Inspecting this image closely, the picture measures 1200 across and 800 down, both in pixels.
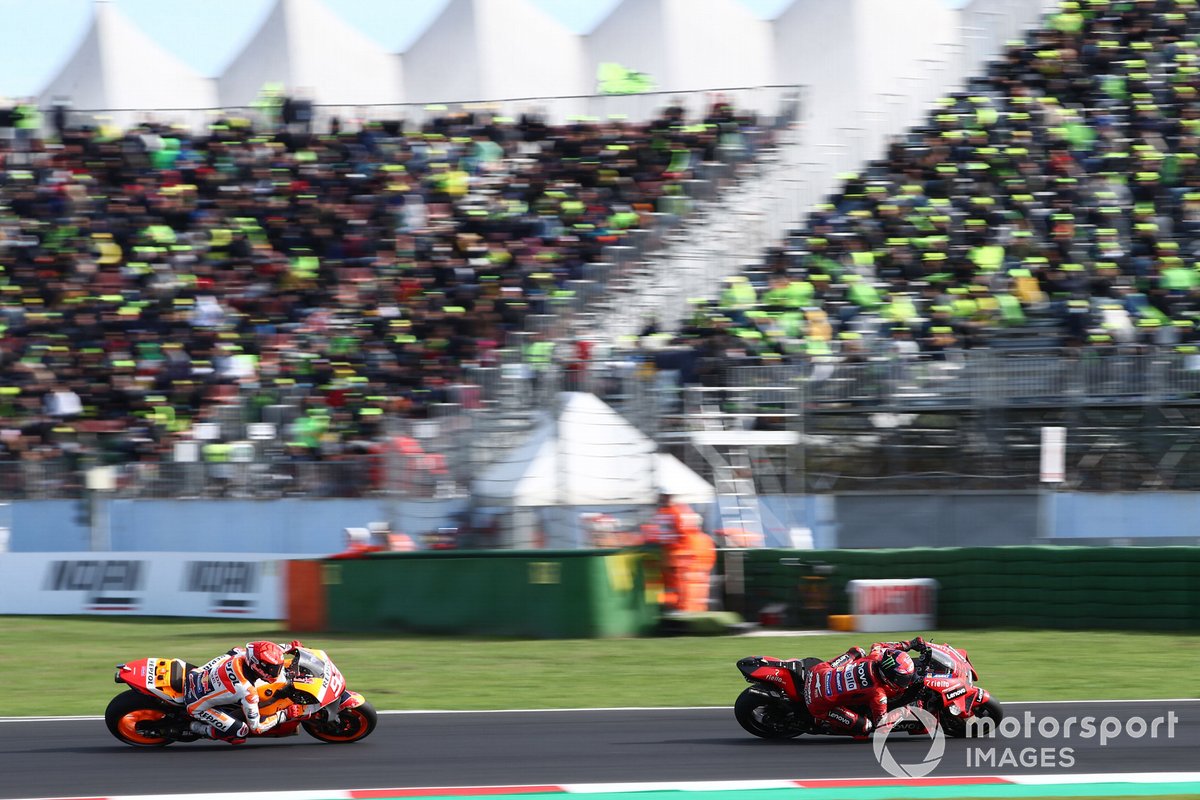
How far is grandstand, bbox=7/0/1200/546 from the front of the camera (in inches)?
714

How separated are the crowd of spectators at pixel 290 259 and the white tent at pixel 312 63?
209 inches

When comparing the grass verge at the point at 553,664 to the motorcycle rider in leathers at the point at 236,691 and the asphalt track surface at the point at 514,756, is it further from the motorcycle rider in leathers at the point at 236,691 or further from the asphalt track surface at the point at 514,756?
the motorcycle rider in leathers at the point at 236,691

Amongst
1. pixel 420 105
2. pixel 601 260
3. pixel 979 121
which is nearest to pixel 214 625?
pixel 601 260

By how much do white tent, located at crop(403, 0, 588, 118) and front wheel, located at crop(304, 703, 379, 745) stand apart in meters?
22.5

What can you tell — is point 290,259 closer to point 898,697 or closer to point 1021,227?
point 1021,227

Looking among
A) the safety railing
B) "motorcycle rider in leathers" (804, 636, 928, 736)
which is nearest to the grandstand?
the safety railing

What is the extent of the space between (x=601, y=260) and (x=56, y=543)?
8609 millimetres

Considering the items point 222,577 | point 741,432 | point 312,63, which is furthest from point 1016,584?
point 312,63

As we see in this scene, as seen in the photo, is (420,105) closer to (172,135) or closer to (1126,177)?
(172,135)

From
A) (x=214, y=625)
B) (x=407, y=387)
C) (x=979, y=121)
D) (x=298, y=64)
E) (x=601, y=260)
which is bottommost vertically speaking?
(x=214, y=625)

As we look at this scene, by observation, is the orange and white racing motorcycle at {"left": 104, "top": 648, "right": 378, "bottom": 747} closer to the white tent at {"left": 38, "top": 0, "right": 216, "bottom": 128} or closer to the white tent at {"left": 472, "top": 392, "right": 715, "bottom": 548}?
the white tent at {"left": 472, "top": 392, "right": 715, "bottom": 548}

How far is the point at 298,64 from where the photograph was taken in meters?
30.9

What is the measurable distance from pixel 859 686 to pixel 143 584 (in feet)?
39.7

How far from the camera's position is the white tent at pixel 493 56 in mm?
30531
